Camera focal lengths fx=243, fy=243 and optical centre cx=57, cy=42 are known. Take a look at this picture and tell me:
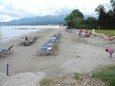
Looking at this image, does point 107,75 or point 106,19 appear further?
point 106,19

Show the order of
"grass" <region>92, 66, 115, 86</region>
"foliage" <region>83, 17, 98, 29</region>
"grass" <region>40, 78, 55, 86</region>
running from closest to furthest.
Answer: "grass" <region>40, 78, 55, 86</region>
"grass" <region>92, 66, 115, 86</region>
"foliage" <region>83, 17, 98, 29</region>

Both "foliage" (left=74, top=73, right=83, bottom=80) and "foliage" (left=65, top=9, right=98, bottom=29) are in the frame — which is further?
"foliage" (left=65, top=9, right=98, bottom=29)

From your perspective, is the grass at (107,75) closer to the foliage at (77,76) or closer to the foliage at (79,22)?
the foliage at (77,76)

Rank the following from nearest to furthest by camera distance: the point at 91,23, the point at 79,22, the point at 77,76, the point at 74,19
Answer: the point at 77,76 → the point at 91,23 → the point at 79,22 → the point at 74,19

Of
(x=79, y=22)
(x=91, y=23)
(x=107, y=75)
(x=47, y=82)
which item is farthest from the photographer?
(x=79, y=22)

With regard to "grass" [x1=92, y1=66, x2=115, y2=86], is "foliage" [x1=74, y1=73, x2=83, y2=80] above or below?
below

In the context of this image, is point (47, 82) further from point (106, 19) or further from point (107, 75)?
point (106, 19)

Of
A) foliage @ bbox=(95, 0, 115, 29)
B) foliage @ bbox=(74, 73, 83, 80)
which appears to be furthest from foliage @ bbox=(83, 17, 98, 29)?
foliage @ bbox=(74, 73, 83, 80)

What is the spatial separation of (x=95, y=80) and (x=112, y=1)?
7428cm

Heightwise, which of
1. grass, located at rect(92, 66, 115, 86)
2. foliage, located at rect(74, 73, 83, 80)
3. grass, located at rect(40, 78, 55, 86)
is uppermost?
grass, located at rect(92, 66, 115, 86)

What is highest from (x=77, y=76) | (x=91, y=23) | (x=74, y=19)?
(x=74, y=19)

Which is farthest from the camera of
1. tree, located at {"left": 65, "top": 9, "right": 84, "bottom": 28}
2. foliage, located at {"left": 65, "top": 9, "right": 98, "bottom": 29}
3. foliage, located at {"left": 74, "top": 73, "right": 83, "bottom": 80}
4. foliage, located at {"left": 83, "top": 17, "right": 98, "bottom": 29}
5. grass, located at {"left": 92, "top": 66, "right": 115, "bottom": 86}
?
tree, located at {"left": 65, "top": 9, "right": 84, "bottom": 28}

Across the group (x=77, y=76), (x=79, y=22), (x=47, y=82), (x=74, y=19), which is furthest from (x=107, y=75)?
(x=74, y=19)

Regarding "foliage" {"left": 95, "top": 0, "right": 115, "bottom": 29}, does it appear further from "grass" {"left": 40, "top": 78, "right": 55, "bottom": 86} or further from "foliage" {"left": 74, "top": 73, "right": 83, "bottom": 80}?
"grass" {"left": 40, "top": 78, "right": 55, "bottom": 86}
